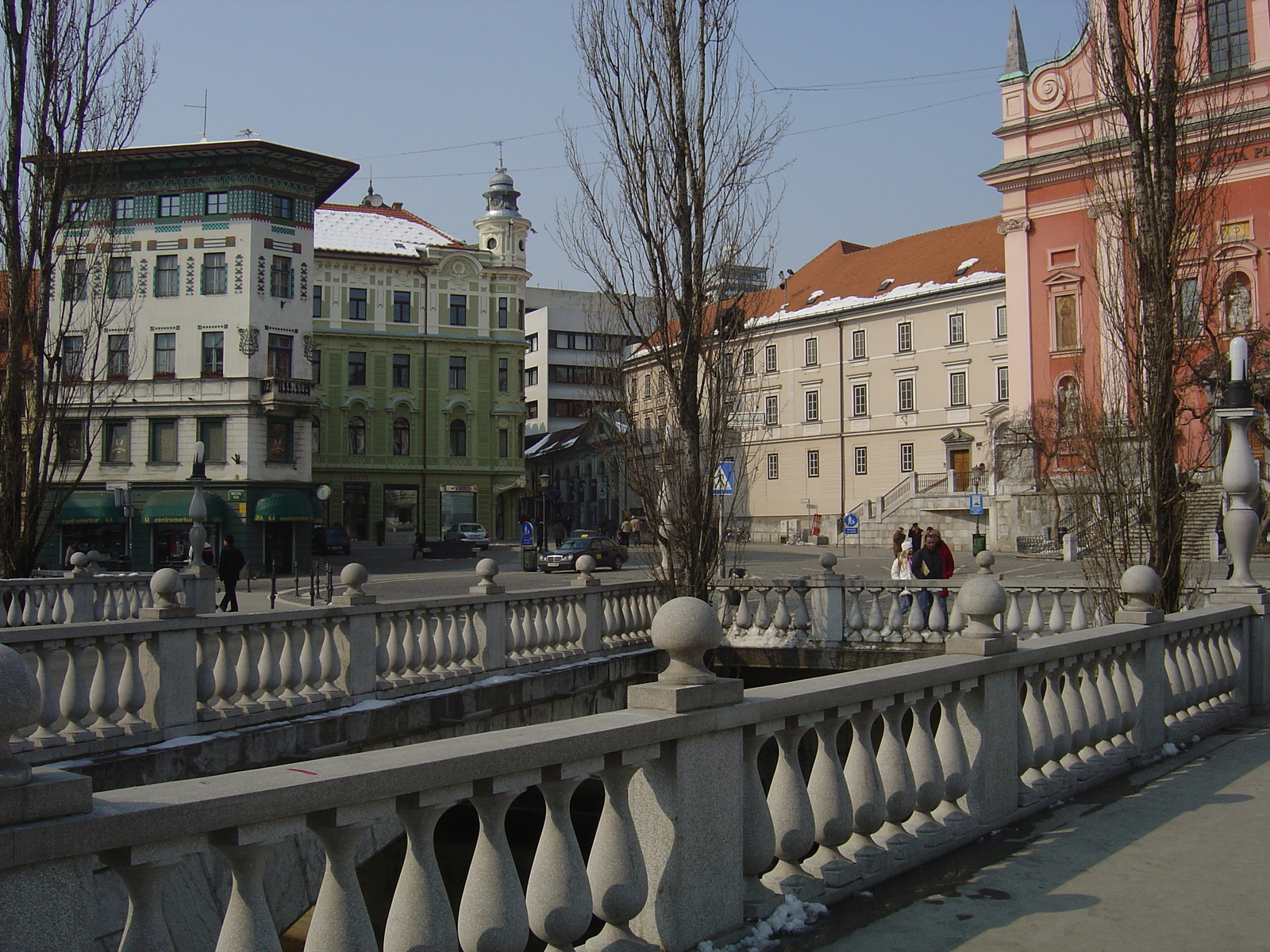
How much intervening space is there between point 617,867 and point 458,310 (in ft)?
193

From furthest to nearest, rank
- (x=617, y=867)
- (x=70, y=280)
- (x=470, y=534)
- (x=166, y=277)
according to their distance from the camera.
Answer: (x=470, y=534)
(x=166, y=277)
(x=70, y=280)
(x=617, y=867)

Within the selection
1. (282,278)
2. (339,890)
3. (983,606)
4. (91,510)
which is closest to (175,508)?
(91,510)

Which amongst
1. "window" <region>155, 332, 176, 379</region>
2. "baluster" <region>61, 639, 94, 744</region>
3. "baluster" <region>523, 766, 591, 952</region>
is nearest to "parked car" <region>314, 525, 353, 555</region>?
"window" <region>155, 332, 176, 379</region>

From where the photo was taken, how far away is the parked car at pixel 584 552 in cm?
3894

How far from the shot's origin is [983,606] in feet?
19.9

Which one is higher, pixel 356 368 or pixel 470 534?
pixel 356 368

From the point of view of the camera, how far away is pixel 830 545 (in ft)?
193

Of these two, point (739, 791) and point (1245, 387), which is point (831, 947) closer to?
point (739, 791)

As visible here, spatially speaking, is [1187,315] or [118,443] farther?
[118,443]

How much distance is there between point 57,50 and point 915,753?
1753 cm

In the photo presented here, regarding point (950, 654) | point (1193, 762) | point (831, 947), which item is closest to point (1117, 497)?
point (1193, 762)

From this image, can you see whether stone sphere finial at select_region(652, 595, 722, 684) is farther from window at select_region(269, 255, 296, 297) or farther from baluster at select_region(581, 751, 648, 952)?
window at select_region(269, 255, 296, 297)

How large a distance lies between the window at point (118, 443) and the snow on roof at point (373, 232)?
1805cm

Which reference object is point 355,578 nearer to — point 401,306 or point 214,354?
point 214,354
